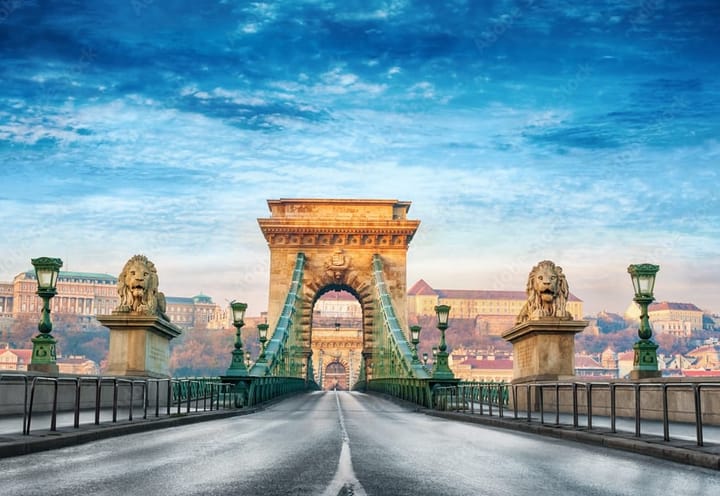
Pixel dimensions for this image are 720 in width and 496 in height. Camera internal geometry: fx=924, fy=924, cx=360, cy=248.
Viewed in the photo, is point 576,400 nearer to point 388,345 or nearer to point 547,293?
point 547,293

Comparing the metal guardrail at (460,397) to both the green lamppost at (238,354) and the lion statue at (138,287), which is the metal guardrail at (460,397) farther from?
the lion statue at (138,287)

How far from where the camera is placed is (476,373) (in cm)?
19900

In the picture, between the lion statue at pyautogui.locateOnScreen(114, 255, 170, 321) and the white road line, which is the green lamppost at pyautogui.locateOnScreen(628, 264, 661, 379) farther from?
the lion statue at pyautogui.locateOnScreen(114, 255, 170, 321)

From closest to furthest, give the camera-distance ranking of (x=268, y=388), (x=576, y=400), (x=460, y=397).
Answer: (x=576, y=400), (x=460, y=397), (x=268, y=388)

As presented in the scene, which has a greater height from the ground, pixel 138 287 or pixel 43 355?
pixel 138 287

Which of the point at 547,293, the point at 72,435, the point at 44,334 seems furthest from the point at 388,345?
the point at 72,435

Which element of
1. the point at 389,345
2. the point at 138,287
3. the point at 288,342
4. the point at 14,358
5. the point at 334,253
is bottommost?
the point at 389,345

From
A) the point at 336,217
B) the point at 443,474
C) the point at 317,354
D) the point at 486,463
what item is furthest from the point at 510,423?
the point at 317,354

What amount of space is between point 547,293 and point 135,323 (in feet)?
36.1

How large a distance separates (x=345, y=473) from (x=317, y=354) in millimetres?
124341

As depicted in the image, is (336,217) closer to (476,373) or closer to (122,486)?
(122,486)

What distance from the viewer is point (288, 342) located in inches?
2581

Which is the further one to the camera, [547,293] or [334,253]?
[334,253]

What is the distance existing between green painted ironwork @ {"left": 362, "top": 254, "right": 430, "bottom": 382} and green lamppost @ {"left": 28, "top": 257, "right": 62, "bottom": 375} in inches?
603
